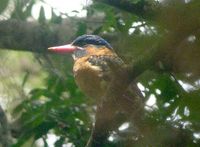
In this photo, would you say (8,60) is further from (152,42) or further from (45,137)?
(152,42)

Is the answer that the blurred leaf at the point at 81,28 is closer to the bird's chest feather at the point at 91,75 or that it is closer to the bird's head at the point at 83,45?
the bird's head at the point at 83,45

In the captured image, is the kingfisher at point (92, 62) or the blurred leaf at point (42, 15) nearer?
the kingfisher at point (92, 62)

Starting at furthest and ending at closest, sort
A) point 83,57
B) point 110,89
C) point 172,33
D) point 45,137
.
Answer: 1. point 45,137
2. point 83,57
3. point 110,89
4. point 172,33

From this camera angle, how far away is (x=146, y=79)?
3.51 metres

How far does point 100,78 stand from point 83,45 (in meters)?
0.87

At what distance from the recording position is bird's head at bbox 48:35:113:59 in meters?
4.34

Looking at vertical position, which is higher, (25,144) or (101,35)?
(101,35)

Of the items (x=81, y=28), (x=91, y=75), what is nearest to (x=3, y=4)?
(x=81, y=28)

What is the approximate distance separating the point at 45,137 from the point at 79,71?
73 centimetres

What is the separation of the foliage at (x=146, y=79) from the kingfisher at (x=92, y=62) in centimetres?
10

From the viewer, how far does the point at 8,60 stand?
5.31 m

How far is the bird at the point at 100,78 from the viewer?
8.66ft

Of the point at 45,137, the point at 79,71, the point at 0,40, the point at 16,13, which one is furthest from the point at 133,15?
the point at 0,40

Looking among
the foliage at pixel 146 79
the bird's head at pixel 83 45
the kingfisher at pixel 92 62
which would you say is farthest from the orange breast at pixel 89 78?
the bird's head at pixel 83 45
